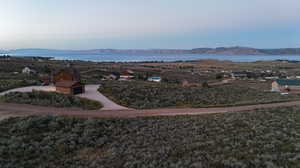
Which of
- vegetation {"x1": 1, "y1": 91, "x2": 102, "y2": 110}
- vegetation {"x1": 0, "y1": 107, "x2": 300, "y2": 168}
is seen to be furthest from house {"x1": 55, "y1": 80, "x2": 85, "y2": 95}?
Result: vegetation {"x1": 0, "y1": 107, "x2": 300, "y2": 168}

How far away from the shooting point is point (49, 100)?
21.2 metres

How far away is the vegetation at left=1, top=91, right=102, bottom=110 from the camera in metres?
20.0

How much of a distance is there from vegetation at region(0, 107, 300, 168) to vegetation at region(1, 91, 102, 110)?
5.44 metres

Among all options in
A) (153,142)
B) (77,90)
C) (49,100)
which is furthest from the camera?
(77,90)

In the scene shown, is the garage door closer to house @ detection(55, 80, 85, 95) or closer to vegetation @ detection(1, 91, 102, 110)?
house @ detection(55, 80, 85, 95)

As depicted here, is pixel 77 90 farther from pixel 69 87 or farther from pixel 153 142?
pixel 153 142

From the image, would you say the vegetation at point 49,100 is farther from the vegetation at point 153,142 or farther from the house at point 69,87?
the vegetation at point 153,142

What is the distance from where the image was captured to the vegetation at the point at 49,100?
65.7ft

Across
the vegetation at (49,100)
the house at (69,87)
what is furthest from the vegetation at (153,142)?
the house at (69,87)

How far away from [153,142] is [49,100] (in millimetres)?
12998

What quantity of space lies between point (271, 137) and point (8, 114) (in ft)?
48.8

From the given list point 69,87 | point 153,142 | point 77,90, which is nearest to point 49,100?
point 69,87

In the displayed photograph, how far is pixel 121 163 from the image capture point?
30.2 ft

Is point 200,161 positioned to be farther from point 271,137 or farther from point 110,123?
point 110,123
